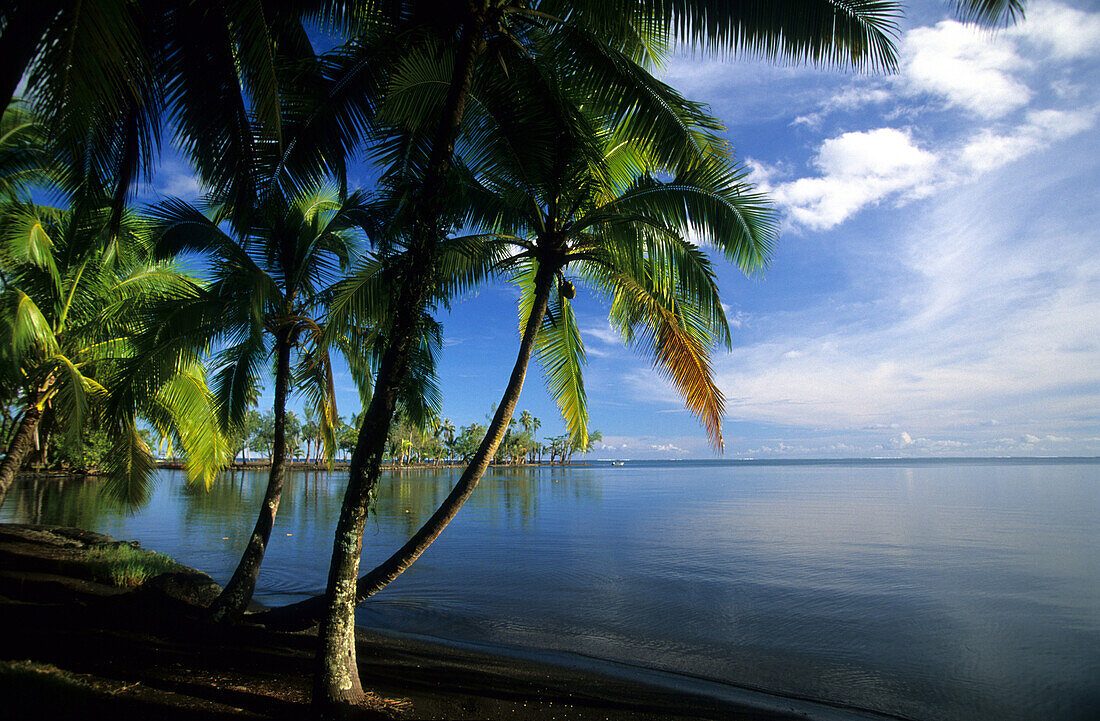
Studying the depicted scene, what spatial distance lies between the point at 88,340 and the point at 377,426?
10428mm

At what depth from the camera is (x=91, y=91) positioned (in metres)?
3.55

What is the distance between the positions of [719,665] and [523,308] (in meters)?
6.23

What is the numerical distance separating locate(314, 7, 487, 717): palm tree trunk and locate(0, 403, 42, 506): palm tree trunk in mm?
9496

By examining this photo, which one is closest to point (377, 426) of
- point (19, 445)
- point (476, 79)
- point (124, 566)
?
point (476, 79)

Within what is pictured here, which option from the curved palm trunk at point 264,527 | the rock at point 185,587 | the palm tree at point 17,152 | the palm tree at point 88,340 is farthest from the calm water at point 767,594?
the palm tree at point 17,152

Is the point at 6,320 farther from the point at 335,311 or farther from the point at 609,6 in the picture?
the point at 609,6

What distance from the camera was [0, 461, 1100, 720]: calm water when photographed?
773 centimetres

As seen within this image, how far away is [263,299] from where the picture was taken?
23.7 feet

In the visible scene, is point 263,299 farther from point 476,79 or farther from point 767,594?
point 767,594

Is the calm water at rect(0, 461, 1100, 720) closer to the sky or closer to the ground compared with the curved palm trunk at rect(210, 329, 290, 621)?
closer to the ground

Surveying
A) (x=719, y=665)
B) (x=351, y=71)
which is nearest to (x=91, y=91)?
(x=351, y=71)

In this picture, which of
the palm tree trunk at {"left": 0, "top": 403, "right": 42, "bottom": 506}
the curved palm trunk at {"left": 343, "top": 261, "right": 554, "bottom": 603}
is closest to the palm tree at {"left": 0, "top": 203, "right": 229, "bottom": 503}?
the palm tree trunk at {"left": 0, "top": 403, "right": 42, "bottom": 506}

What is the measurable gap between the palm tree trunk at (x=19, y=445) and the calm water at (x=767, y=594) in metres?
4.32

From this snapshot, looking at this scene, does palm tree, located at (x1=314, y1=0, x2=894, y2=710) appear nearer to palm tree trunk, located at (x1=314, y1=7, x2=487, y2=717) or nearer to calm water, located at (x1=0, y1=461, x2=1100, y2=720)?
palm tree trunk, located at (x1=314, y1=7, x2=487, y2=717)
